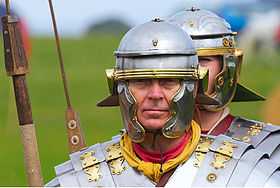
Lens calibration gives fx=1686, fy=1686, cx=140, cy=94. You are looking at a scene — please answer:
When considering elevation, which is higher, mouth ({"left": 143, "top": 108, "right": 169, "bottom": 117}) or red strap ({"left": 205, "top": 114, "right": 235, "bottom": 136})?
mouth ({"left": 143, "top": 108, "right": 169, "bottom": 117})

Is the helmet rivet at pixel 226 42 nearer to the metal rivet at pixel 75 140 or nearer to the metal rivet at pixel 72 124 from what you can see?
the metal rivet at pixel 72 124

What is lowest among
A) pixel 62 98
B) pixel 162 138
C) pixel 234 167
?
pixel 62 98

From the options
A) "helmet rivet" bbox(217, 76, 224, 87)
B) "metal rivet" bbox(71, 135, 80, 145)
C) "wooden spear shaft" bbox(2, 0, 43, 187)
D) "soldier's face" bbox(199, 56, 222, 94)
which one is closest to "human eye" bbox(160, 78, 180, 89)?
"wooden spear shaft" bbox(2, 0, 43, 187)

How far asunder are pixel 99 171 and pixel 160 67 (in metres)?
0.64

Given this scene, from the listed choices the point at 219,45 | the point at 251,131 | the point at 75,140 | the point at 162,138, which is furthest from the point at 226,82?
the point at 162,138

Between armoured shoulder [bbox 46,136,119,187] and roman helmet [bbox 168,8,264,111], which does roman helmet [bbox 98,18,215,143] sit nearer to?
armoured shoulder [bbox 46,136,119,187]

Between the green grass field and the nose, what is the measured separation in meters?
6.90

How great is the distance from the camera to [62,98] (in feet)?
106

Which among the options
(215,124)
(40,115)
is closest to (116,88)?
(215,124)

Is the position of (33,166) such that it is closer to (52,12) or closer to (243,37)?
(52,12)

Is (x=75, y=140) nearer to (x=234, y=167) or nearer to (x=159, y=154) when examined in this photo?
(x=159, y=154)

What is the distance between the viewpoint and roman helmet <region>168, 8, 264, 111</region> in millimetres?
11023

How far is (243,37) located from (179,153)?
1545 inches

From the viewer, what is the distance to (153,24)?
866 cm
